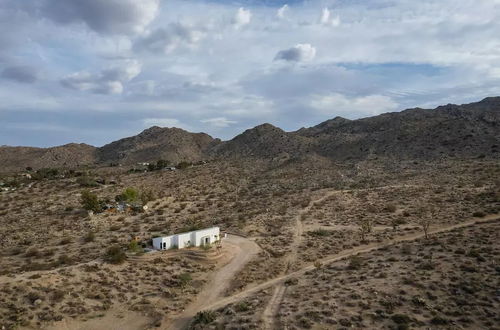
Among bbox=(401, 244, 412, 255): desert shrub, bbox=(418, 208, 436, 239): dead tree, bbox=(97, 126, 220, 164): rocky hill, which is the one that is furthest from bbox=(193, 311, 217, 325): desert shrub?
bbox=(97, 126, 220, 164): rocky hill

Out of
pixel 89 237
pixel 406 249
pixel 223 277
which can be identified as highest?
pixel 89 237

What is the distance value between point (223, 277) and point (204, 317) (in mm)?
7014

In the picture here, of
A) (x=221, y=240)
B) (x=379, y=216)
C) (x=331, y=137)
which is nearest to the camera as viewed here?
(x=221, y=240)

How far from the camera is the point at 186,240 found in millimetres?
34094

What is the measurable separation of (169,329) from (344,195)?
34880 millimetres

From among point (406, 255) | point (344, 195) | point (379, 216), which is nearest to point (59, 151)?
point (344, 195)

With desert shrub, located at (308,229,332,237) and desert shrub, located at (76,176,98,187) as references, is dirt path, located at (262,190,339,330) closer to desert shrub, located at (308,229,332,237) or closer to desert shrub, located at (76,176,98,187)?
desert shrub, located at (308,229,332,237)

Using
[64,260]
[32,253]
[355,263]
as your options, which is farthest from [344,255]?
[32,253]

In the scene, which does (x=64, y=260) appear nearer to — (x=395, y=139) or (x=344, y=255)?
(x=344, y=255)

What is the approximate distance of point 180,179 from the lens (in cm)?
6819

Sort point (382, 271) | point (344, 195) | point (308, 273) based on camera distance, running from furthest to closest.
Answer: point (344, 195)
point (308, 273)
point (382, 271)

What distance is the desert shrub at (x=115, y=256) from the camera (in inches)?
1176

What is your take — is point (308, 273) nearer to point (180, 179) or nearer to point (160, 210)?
point (160, 210)

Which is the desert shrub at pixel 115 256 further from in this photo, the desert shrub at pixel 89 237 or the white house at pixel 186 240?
the desert shrub at pixel 89 237
